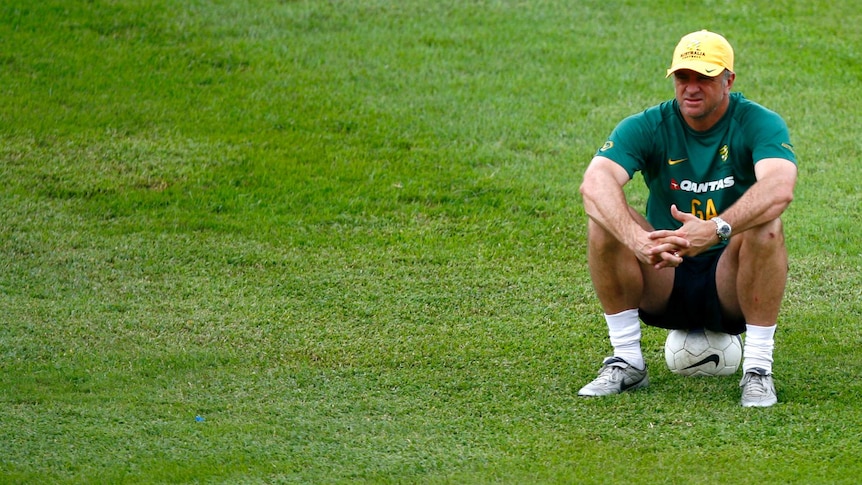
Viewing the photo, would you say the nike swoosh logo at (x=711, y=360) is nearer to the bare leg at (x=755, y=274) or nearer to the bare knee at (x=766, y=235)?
the bare leg at (x=755, y=274)

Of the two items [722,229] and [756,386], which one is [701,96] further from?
[756,386]

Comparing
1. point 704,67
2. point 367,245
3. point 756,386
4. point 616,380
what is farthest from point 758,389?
point 367,245

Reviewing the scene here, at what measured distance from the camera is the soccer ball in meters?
5.39

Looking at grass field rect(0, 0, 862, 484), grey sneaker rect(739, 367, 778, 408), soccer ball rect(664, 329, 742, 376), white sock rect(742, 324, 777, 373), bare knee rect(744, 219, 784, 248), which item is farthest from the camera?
soccer ball rect(664, 329, 742, 376)

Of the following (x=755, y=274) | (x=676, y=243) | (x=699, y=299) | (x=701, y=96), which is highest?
(x=701, y=96)

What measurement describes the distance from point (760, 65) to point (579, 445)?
22.7 feet

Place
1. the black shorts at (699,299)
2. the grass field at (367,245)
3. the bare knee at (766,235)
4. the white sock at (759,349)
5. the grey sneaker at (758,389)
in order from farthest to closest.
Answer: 1. the black shorts at (699,299)
2. the white sock at (759,349)
3. the grey sneaker at (758,389)
4. the bare knee at (766,235)
5. the grass field at (367,245)

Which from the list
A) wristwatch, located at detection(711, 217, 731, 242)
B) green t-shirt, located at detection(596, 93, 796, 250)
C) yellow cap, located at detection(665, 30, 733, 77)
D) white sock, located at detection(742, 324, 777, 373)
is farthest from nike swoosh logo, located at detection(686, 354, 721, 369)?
yellow cap, located at detection(665, 30, 733, 77)

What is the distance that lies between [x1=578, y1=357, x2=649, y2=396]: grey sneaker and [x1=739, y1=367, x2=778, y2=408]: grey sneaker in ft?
1.57

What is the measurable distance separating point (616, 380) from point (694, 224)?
844mm

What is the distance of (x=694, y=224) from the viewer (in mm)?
4934

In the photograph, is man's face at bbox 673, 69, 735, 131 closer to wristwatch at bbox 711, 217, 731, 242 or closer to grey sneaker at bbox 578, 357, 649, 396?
wristwatch at bbox 711, 217, 731, 242

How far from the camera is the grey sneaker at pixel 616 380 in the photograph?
17.4 feet

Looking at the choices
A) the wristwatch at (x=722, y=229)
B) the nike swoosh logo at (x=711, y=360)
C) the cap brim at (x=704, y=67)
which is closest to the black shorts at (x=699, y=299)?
the nike swoosh logo at (x=711, y=360)
